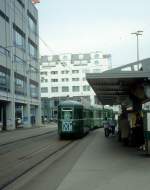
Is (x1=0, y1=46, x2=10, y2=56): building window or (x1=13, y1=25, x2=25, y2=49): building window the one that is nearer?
(x1=0, y1=46, x2=10, y2=56): building window

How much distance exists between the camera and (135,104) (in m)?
27.8

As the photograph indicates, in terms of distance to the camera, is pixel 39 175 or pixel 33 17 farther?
pixel 33 17

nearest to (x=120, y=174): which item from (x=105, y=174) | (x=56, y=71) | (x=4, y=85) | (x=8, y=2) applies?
(x=105, y=174)

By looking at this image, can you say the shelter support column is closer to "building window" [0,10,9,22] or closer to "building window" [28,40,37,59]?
"building window" [28,40,37,59]

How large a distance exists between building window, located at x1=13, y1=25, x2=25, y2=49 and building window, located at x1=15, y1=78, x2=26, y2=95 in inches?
201

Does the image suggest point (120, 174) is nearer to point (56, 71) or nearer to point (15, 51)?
point (15, 51)

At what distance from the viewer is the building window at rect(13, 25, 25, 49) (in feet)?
214

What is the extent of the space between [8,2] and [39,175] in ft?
163

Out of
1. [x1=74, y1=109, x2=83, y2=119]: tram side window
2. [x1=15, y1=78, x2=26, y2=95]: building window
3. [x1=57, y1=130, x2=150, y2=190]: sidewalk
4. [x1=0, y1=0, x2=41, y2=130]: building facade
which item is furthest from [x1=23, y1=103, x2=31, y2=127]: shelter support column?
[x1=57, y1=130, x2=150, y2=190]: sidewalk

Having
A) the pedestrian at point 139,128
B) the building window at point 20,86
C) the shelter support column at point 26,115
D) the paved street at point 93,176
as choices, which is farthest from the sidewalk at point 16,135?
the paved street at point 93,176

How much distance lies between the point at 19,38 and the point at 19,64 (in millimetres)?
3876

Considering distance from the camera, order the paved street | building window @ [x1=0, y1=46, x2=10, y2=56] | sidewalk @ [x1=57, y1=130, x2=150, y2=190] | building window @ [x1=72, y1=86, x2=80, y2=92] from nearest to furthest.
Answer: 1. sidewalk @ [x1=57, y1=130, x2=150, y2=190]
2. the paved street
3. building window @ [x1=0, y1=46, x2=10, y2=56]
4. building window @ [x1=72, y1=86, x2=80, y2=92]

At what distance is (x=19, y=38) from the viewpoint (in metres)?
67.7

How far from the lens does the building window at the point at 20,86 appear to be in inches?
2569
